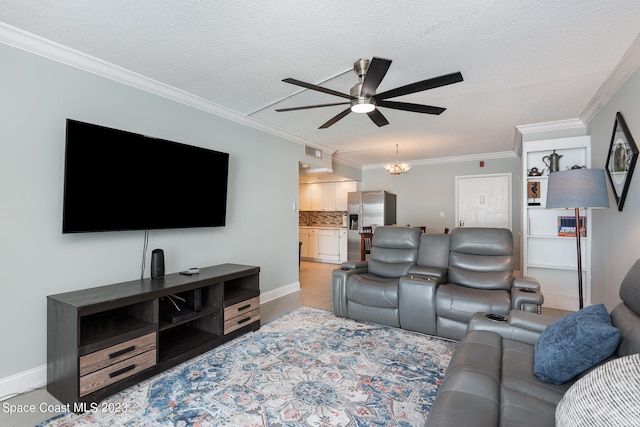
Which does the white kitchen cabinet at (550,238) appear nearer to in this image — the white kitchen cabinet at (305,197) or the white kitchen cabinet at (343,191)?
the white kitchen cabinet at (343,191)

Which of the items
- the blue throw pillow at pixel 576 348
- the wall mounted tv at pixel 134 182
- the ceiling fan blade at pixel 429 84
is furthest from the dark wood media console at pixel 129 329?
the blue throw pillow at pixel 576 348

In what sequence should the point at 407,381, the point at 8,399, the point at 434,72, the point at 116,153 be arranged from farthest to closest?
the point at 434,72 < the point at 116,153 < the point at 407,381 < the point at 8,399

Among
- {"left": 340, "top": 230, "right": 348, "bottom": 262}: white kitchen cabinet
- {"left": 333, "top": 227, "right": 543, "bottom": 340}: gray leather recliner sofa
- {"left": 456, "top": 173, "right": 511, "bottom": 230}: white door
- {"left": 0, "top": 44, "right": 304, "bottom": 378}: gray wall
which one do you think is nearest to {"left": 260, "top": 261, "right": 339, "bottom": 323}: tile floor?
{"left": 333, "top": 227, "right": 543, "bottom": 340}: gray leather recliner sofa

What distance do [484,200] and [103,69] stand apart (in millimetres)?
6703

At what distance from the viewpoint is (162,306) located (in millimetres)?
2812

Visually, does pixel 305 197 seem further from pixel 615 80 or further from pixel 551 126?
pixel 615 80

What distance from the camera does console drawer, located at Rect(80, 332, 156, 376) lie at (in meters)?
1.94

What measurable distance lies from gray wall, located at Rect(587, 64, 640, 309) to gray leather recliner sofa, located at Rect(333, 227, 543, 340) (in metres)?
0.85

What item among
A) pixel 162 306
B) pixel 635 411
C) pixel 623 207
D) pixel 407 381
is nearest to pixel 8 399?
pixel 162 306

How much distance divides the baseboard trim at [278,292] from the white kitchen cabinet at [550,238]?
3326mm

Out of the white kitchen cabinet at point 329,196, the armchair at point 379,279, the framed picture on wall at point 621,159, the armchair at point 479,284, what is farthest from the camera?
the white kitchen cabinet at point 329,196

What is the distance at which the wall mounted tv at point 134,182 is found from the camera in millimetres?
2279

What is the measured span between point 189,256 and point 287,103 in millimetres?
1986

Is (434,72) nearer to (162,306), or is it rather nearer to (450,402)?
(450,402)
